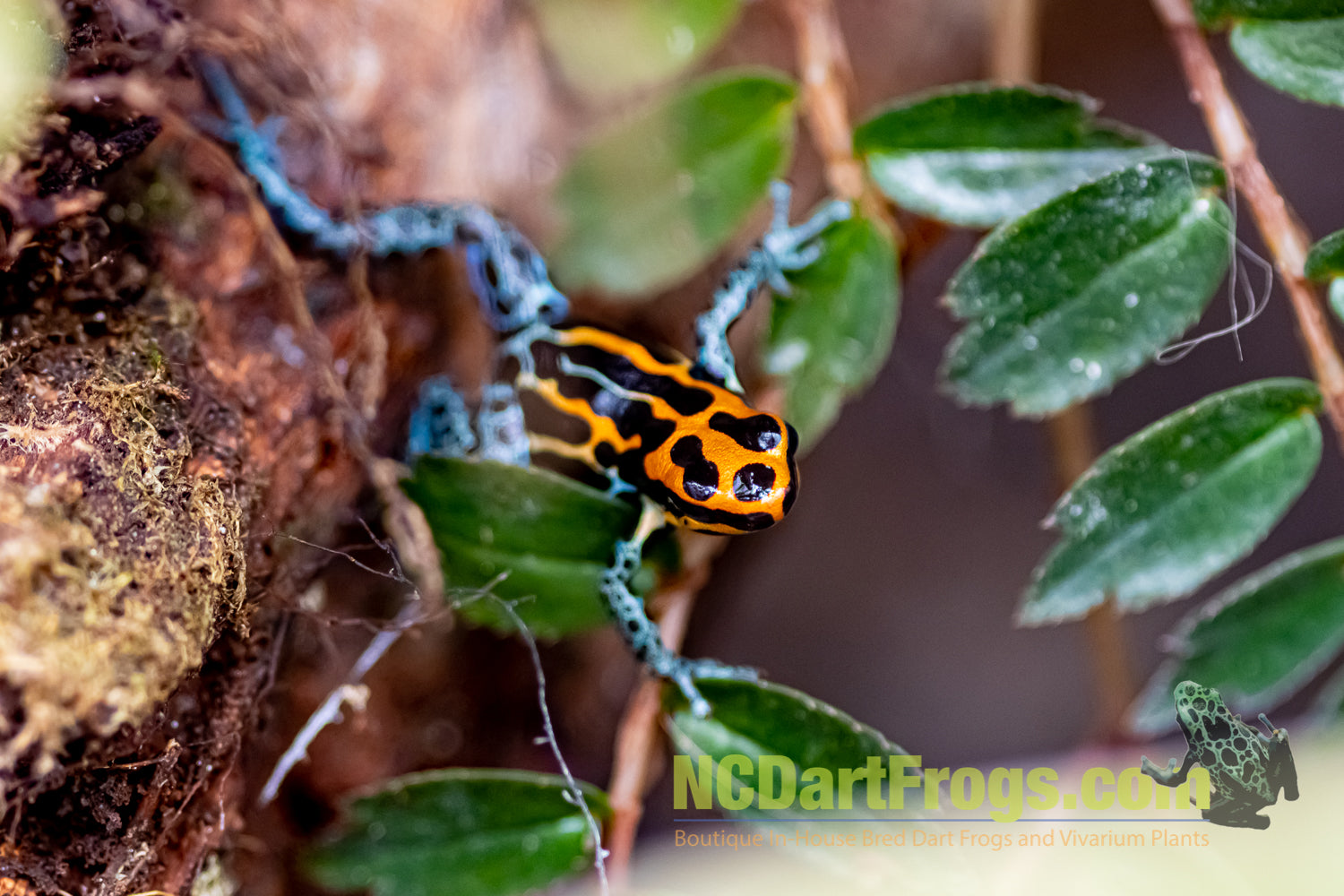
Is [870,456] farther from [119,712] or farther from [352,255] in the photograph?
[119,712]

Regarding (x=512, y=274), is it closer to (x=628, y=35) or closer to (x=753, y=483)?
(x=628, y=35)

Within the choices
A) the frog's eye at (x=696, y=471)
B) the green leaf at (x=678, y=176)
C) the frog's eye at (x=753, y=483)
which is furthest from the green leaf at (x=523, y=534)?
the green leaf at (x=678, y=176)

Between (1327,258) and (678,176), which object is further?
(678,176)

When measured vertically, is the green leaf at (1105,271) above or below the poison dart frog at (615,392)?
above

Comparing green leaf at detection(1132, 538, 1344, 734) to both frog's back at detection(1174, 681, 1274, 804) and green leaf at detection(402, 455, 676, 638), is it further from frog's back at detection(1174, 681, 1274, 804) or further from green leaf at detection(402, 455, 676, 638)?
green leaf at detection(402, 455, 676, 638)

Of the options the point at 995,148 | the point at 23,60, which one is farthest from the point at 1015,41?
the point at 23,60

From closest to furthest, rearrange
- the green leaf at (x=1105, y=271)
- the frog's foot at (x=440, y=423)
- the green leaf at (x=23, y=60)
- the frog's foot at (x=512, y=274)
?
the green leaf at (x=23, y=60)
the green leaf at (x=1105, y=271)
the frog's foot at (x=440, y=423)
the frog's foot at (x=512, y=274)

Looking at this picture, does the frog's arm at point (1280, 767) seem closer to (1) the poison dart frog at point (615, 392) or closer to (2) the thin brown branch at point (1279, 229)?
(2) the thin brown branch at point (1279, 229)
